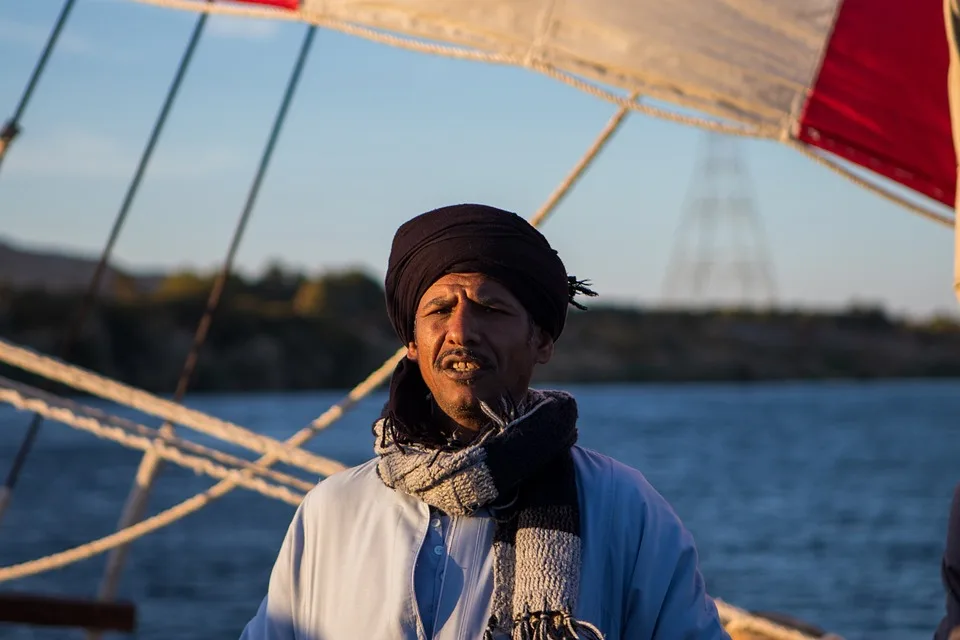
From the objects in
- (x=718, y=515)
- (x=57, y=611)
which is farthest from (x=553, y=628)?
(x=718, y=515)

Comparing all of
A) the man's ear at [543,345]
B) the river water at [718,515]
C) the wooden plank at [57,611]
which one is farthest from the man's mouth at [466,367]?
the river water at [718,515]

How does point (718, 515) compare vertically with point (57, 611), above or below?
above

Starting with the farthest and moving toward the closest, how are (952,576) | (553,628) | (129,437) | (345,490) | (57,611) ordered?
1. (57,611)
2. (129,437)
3. (952,576)
4. (345,490)
5. (553,628)

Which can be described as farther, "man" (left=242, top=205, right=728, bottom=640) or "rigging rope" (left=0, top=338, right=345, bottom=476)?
"rigging rope" (left=0, top=338, right=345, bottom=476)

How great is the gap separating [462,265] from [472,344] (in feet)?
0.39

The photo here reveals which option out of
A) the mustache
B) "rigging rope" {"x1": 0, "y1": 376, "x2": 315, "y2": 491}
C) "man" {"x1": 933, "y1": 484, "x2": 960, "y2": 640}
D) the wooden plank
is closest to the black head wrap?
the mustache

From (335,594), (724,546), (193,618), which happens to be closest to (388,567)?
(335,594)

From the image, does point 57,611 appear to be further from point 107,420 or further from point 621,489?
point 621,489

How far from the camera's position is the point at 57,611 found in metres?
4.68

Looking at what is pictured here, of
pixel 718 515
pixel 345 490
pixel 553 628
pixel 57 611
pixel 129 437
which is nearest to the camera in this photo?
pixel 553 628

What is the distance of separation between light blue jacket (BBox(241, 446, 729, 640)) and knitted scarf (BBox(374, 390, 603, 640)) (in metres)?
0.03

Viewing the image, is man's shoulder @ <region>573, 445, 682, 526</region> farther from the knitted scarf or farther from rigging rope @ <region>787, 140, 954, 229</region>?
rigging rope @ <region>787, 140, 954, 229</region>

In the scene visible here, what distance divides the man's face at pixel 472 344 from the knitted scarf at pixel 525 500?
4 centimetres

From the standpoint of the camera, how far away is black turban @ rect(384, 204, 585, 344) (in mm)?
1992
